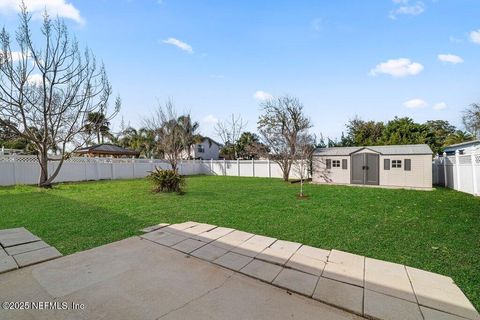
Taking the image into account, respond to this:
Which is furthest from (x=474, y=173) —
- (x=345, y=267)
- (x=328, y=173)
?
(x=345, y=267)

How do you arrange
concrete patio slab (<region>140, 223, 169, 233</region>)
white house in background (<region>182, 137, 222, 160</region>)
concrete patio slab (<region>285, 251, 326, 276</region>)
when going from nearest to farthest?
concrete patio slab (<region>285, 251, 326, 276</region>), concrete patio slab (<region>140, 223, 169, 233</region>), white house in background (<region>182, 137, 222, 160</region>)

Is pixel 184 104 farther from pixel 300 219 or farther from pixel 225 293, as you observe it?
pixel 225 293

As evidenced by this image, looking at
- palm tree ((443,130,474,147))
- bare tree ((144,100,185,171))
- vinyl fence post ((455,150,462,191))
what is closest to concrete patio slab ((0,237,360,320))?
vinyl fence post ((455,150,462,191))

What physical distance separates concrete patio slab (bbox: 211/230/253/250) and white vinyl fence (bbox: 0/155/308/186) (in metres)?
9.27

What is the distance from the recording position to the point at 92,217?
484 centimetres

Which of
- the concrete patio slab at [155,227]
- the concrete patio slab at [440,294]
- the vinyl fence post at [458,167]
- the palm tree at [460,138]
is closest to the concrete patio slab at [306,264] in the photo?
the concrete patio slab at [440,294]

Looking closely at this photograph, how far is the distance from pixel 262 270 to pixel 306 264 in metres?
0.53

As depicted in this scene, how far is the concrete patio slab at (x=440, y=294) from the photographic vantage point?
1.82 m

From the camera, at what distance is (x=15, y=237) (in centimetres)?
355

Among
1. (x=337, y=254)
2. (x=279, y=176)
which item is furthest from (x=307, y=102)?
(x=337, y=254)

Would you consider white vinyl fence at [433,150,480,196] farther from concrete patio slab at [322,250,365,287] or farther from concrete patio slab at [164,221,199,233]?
concrete patio slab at [164,221,199,233]

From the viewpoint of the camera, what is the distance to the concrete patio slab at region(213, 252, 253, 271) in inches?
101

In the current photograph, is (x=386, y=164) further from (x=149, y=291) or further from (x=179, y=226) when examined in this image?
(x=149, y=291)

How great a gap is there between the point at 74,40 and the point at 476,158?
15773 mm
